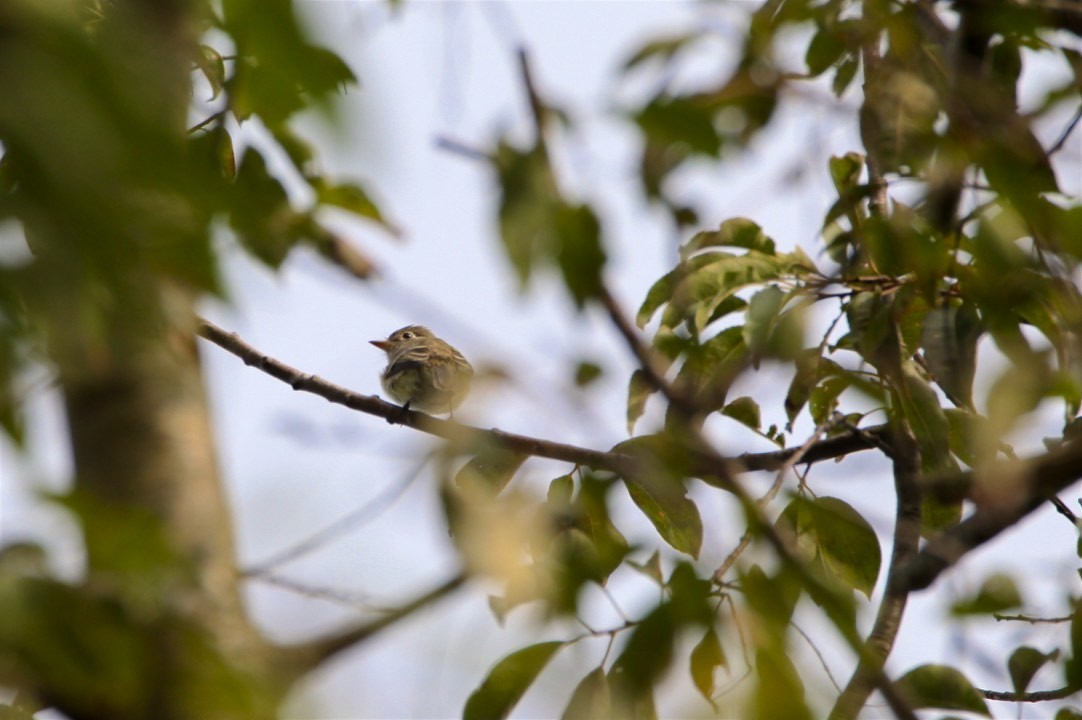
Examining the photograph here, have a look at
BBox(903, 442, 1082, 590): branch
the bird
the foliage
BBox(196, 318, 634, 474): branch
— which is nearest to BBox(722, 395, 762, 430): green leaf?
the foliage

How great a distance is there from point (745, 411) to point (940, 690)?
45.3 inches

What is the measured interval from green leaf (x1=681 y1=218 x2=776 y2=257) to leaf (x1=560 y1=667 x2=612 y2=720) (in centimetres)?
161

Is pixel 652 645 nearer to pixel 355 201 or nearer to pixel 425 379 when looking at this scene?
pixel 355 201

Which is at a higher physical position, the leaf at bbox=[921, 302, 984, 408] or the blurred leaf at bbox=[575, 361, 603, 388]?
the leaf at bbox=[921, 302, 984, 408]

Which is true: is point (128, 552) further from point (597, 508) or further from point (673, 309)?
point (673, 309)

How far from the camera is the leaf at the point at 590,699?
2354 mm

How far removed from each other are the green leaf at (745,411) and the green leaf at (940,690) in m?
1.08

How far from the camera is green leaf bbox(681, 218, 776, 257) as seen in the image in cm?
362

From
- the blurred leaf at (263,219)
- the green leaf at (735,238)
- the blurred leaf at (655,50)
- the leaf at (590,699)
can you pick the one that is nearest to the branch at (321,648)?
the blurred leaf at (263,219)

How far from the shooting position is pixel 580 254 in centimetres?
143

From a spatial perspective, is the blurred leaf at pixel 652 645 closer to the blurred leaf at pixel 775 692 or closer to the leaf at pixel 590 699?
the blurred leaf at pixel 775 692

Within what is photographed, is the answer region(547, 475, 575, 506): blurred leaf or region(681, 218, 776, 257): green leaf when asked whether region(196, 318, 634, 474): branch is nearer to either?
region(547, 475, 575, 506): blurred leaf

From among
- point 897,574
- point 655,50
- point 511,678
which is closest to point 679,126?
point 655,50

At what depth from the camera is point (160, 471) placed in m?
1.50
